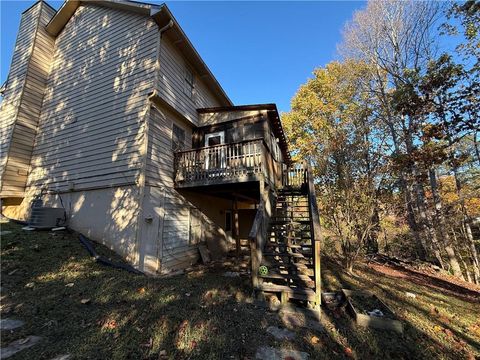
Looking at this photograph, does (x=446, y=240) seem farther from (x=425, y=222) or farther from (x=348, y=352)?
(x=348, y=352)

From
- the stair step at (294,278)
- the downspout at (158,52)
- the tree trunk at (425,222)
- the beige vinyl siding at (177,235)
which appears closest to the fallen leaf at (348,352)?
the stair step at (294,278)

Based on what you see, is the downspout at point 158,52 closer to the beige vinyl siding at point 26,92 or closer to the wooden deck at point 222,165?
the wooden deck at point 222,165

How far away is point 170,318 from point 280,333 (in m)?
1.93

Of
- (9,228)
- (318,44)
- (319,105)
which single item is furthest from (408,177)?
(9,228)

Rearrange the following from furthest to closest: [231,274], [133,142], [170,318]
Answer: [133,142] → [231,274] → [170,318]

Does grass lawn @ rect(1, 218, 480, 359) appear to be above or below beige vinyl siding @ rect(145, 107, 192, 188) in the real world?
below

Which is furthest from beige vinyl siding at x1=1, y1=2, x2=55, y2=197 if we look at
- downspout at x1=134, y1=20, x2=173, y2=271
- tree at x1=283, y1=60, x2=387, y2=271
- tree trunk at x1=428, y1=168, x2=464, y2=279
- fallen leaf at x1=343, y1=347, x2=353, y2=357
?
tree trunk at x1=428, y1=168, x2=464, y2=279

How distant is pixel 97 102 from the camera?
8781 mm

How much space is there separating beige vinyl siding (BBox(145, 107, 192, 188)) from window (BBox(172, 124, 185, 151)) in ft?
0.63

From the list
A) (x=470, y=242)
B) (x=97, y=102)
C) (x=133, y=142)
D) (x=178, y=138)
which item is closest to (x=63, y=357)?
(x=133, y=142)

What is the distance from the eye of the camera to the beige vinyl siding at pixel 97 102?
7.80 metres

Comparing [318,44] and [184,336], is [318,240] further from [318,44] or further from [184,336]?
[318,44]

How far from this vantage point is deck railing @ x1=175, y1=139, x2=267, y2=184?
7.37 metres

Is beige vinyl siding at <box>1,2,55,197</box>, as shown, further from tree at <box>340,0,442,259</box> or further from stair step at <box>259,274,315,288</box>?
tree at <box>340,0,442,259</box>
